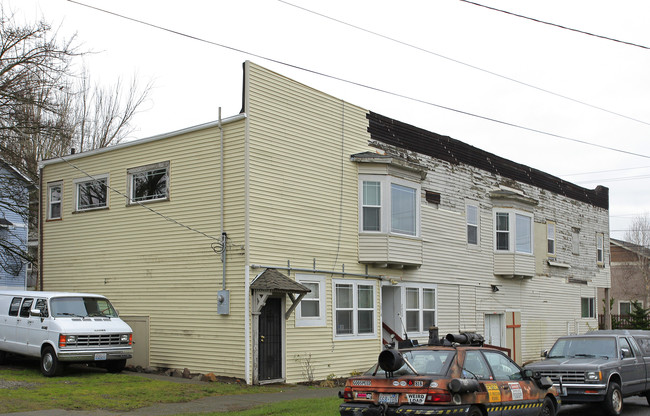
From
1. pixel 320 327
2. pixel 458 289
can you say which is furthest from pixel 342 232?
pixel 458 289

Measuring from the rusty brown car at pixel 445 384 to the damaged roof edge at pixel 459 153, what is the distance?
11.2 metres

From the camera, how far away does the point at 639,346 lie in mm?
15109

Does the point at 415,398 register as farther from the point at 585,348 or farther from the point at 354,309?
the point at 354,309

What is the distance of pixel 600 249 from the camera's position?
112ft

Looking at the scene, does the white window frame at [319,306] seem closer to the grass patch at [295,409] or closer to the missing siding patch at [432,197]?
the grass patch at [295,409]

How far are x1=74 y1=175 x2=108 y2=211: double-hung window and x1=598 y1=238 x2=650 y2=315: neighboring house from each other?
153 ft

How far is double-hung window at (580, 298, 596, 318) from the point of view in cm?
3209

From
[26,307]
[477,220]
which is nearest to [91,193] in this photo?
[26,307]

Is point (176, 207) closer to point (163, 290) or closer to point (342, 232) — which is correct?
point (163, 290)

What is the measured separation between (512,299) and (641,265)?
110ft

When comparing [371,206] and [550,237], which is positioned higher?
[371,206]

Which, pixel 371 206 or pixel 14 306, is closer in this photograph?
pixel 14 306

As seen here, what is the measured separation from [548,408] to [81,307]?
1127 cm

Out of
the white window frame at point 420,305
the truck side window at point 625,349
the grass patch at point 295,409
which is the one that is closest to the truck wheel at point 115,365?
the grass patch at point 295,409
